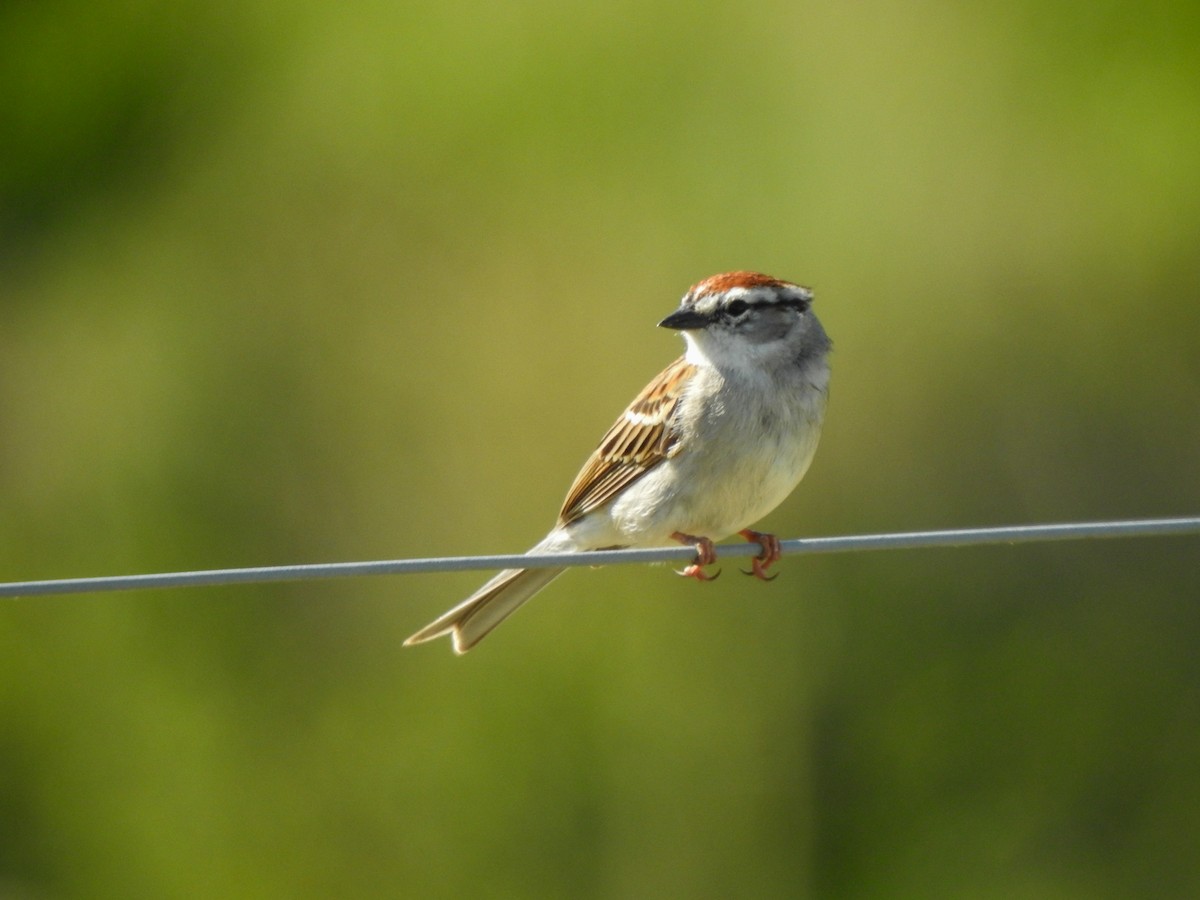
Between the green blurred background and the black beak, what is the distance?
2.96 m

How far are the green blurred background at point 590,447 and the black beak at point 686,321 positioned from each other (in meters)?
2.96

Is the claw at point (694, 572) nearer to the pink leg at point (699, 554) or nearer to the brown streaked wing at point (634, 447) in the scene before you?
the pink leg at point (699, 554)

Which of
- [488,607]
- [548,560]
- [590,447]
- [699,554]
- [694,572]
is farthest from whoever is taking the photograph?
[590,447]

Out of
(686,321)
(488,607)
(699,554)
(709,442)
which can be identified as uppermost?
(686,321)

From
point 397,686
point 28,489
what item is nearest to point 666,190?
point 397,686

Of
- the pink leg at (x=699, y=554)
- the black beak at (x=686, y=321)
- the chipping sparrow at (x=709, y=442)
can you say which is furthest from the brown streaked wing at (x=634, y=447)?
the pink leg at (x=699, y=554)

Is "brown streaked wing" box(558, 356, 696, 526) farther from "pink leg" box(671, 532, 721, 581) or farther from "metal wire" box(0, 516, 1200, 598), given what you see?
"metal wire" box(0, 516, 1200, 598)

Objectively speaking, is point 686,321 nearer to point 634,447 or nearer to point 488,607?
point 634,447

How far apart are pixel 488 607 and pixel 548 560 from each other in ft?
4.89

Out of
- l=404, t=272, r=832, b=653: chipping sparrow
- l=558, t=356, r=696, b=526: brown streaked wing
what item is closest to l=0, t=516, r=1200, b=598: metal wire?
l=404, t=272, r=832, b=653: chipping sparrow

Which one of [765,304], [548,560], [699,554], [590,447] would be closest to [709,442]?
[699,554]

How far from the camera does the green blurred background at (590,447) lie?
713cm

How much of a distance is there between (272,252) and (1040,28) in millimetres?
4722

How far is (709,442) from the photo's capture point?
4.18m
